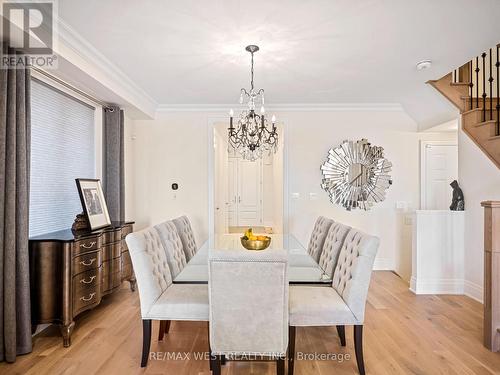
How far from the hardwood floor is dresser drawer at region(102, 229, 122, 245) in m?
0.74

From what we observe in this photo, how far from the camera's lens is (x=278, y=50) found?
2.82 metres

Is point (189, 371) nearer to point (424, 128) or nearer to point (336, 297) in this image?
point (336, 297)

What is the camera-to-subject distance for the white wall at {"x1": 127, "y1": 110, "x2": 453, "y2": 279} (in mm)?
4723

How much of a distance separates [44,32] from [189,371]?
8.86 feet

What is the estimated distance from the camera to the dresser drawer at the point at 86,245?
2.68m

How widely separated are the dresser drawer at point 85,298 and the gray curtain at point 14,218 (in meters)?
0.35

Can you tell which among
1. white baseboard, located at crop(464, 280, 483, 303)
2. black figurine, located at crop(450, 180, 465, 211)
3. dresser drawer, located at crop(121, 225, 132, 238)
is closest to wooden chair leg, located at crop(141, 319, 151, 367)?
dresser drawer, located at crop(121, 225, 132, 238)

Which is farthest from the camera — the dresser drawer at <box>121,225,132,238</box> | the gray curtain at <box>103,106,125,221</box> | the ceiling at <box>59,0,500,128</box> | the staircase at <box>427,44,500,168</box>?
the gray curtain at <box>103,106,125,221</box>

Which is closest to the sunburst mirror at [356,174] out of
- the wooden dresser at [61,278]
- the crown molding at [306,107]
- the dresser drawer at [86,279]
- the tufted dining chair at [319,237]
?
the crown molding at [306,107]

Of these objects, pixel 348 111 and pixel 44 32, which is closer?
pixel 44 32

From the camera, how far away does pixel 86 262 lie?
2.81 meters

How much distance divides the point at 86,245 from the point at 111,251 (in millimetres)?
506

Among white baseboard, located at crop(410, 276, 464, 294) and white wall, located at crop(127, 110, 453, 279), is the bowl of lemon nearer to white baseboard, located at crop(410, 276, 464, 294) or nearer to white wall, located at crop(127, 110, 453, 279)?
white wall, located at crop(127, 110, 453, 279)

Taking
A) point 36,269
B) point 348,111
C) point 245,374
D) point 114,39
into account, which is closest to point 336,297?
point 245,374
